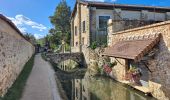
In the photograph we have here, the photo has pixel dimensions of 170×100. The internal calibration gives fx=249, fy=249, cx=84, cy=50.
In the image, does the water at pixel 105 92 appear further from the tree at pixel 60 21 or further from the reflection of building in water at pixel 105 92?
the tree at pixel 60 21

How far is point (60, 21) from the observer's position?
193 ft

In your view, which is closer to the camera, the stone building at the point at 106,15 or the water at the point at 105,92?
the water at the point at 105,92

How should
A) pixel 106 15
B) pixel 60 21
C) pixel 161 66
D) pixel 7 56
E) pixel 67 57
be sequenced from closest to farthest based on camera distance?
1. pixel 7 56
2. pixel 161 66
3. pixel 106 15
4. pixel 67 57
5. pixel 60 21

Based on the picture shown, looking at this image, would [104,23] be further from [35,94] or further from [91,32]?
[35,94]

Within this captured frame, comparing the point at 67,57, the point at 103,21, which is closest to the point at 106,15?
the point at 103,21

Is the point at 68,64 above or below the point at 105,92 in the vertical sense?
above

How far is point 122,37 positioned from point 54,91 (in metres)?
7.99

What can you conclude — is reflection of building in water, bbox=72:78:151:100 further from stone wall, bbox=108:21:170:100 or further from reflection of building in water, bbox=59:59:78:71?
reflection of building in water, bbox=59:59:78:71

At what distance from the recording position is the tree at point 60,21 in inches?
2270

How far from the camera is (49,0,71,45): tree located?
5766 cm

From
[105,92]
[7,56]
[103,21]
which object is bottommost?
[105,92]

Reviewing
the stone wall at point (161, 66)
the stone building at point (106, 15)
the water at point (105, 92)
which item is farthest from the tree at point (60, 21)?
the stone wall at point (161, 66)

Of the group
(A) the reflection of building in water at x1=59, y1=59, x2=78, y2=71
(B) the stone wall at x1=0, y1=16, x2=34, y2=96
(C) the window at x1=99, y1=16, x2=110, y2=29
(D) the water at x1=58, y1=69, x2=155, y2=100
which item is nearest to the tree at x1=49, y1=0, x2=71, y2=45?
(A) the reflection of building in water at x1=59, y1=59, x2=78, y2=71

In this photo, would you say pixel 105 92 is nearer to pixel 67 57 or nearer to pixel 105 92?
pixel 105 92
